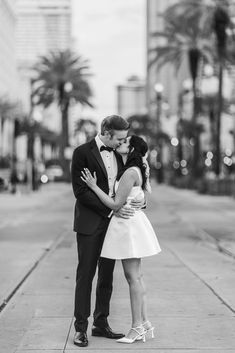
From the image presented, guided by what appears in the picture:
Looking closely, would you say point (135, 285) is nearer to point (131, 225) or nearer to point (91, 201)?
point (131, 225)

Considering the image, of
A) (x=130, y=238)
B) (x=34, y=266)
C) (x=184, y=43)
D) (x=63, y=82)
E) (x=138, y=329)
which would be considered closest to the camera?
(x=130, y=238)

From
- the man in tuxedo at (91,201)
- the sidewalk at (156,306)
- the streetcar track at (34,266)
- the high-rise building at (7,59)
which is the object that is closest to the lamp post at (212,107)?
the streetcar track at (34,266)

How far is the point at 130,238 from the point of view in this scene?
21.8 feet

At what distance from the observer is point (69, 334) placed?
733cm

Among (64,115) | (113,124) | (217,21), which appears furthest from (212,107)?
(113,124)

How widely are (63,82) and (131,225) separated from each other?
58.5 m

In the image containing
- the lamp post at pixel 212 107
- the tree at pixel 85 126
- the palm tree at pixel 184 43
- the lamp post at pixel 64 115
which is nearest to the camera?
the lamp post at pixel 212 107

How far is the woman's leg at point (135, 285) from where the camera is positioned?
22.3 ft

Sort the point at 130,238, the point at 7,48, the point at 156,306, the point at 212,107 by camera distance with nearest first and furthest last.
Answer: the point at 130,238
the point at 156,306
the point at 212,107
the point at 7,48

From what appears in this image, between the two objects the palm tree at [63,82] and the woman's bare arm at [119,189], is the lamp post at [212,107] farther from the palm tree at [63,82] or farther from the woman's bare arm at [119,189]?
the woman's bare arm at [119,189]

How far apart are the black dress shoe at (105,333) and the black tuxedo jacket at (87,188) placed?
984 mm

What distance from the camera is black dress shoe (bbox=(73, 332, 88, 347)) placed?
268 inches

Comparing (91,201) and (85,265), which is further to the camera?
(85,265)

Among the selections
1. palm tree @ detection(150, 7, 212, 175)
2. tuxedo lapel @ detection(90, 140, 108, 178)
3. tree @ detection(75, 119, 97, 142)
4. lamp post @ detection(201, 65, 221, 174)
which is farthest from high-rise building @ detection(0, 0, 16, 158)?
tuxedo lapel @ detection(90, 140, 108, 178)
